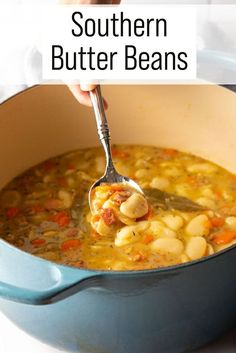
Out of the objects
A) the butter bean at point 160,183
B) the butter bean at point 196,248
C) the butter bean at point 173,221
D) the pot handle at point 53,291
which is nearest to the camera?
the pot handle at point 53,291

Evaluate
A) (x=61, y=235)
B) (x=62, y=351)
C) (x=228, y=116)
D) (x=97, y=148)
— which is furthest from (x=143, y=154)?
(x=62, y=351)

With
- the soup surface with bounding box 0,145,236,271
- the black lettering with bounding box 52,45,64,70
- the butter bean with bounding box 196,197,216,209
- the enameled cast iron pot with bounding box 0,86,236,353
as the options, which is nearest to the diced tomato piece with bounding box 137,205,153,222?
the soup surface with bounding box 0,145,236,271

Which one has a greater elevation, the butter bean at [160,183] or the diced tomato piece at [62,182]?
the butter bean at [160,183]

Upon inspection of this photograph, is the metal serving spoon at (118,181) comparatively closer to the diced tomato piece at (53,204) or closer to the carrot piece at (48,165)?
the diced tomato piece at (53,204)

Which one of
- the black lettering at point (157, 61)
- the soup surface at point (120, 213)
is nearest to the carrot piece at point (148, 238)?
the soup surface at point (120, 213)

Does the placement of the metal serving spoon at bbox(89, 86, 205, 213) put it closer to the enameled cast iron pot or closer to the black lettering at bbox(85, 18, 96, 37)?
the black lettering at bbox(85, 18, 96, 37)

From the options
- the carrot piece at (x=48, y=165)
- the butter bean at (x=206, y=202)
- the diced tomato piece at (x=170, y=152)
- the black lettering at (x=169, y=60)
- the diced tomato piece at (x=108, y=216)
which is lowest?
the butter bean at (x=206, y=202)

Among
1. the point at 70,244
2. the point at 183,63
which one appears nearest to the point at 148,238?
the point at 70,244

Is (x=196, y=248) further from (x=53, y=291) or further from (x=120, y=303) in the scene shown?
(x=53, y=291)

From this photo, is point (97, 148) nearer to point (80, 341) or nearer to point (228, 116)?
point (228, 116)
